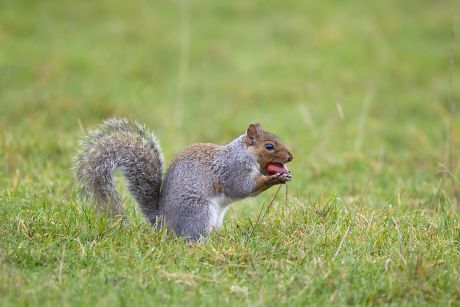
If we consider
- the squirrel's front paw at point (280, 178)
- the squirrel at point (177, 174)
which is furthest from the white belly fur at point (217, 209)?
the squirrel's front paw at point (280, 178)

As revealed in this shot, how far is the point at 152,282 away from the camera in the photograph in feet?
12.2

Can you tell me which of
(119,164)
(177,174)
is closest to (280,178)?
(177,174)

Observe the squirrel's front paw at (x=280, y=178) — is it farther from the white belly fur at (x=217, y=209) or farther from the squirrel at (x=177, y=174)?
the white belly fur at (x=217, y=209)

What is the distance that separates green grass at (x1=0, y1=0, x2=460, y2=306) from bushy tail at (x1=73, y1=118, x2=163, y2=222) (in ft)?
0.55

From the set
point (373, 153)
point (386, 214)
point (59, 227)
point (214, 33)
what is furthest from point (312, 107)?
point (59, 227)

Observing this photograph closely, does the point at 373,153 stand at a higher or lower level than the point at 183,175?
lower

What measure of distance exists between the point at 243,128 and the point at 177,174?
4553 mm

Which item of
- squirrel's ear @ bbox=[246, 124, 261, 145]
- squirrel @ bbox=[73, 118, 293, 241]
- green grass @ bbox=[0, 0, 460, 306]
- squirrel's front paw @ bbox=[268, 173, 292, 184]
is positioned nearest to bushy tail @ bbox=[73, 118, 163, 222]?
squirrel @ bbox=[73, 118, 293, 241]

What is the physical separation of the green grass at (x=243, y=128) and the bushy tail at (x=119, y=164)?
166 millimetres

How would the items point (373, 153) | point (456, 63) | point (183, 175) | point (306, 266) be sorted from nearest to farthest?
point (306, 266), point (183, 175), point (373, 153), point (456, 63)

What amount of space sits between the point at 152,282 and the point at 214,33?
978 cm

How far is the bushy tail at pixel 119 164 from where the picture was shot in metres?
4.62

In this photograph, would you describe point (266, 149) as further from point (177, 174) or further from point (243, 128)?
point (243, 128)

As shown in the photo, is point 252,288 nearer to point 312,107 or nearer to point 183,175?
point 183,175
